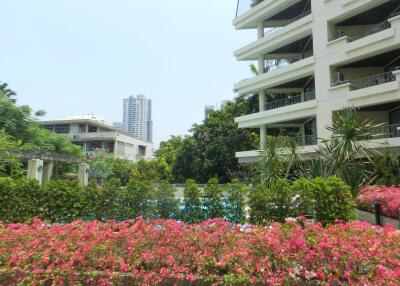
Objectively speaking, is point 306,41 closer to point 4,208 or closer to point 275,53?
point 275,53

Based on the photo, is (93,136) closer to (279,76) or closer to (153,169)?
(153,169)

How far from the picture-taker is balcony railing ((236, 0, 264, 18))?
23.6m

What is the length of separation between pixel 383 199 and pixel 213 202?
568 centimetres

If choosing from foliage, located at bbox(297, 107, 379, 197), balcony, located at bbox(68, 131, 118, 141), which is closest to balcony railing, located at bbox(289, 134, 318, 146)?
foliage, located at bbox(297, 107, 379, 197)

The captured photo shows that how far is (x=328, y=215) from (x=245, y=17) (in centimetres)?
1998

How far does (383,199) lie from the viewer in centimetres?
929

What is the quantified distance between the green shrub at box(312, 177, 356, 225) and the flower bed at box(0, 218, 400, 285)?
7.47 feet

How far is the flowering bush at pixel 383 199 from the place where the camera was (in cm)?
870

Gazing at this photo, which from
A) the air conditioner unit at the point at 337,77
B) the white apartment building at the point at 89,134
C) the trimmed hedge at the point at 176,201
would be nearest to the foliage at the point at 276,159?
the air conditioner unit at the point at 337,77

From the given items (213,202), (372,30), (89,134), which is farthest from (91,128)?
(213,202)

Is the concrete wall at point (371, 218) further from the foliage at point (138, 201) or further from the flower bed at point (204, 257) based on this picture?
the foliage at point (138, 201)

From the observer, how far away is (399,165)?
1346 centimetres

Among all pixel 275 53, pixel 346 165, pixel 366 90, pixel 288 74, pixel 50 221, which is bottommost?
pixel 50 221

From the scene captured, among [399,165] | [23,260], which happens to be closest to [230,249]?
[23,260]
